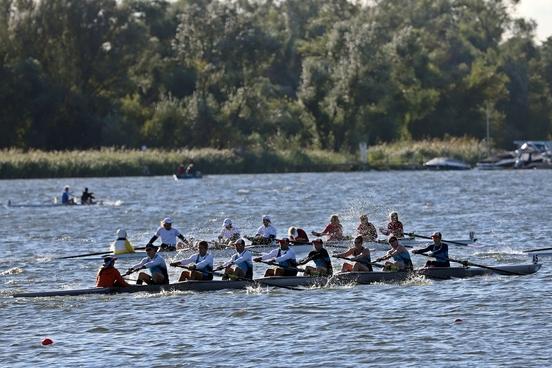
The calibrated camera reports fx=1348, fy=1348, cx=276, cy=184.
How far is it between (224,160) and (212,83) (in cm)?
1300

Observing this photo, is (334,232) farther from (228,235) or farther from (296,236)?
(228,235)

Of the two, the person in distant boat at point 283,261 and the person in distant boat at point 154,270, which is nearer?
the person in distant boat at point 154,270

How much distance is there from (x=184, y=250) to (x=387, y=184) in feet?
176

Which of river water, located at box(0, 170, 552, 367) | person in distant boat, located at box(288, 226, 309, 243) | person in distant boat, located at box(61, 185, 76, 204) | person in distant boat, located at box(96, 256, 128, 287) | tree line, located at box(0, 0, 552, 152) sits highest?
tree line, located at box(0, 0, 552, 152)

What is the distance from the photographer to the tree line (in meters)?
112

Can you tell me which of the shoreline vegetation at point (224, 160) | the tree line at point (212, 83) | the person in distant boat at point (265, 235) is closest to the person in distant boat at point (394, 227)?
the person in distant boat at point (265, 235)

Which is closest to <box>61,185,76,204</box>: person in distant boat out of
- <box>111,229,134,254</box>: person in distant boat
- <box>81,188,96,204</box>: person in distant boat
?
<box>81,188,96,204</box>: person in distant boat

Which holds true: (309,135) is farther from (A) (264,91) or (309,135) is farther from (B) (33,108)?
(B) (33,108)

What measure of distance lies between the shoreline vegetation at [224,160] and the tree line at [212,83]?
352 centimetres

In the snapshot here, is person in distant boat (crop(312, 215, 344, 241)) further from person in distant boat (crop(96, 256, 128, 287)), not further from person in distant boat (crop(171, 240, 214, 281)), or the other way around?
person in distant boat (crop(96, 256, 128, 287))

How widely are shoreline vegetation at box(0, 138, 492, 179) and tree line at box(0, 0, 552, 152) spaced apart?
352 centimetres

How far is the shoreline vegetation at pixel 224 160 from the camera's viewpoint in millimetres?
100562

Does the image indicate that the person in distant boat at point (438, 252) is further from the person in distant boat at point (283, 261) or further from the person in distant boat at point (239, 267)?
the person in distant boat at point (239, 267)

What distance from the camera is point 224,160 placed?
359 feet
